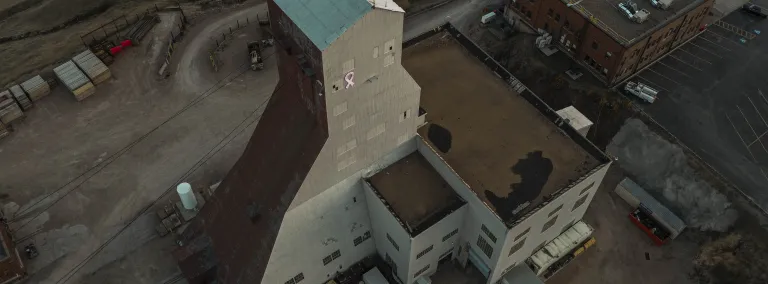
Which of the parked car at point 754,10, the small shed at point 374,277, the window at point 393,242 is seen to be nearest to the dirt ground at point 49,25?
the small shed at point 374,277

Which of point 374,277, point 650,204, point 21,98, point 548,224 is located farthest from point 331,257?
point 21,98

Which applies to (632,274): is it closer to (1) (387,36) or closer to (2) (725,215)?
(2) (725,215)

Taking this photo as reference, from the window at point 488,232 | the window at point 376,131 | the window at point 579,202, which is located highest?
the window at point 376,131

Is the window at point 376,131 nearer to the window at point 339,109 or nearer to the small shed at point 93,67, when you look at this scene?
the window at point 339,109

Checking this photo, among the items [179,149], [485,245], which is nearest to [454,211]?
[485,245]

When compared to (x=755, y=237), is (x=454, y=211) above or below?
above
